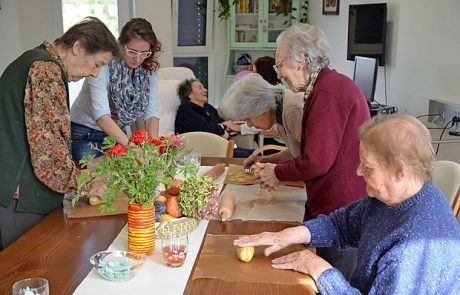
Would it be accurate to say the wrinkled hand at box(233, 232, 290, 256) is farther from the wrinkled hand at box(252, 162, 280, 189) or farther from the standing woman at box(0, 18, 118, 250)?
the standing woman at box(0, 18, 118, 250)

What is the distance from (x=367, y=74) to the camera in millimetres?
4523

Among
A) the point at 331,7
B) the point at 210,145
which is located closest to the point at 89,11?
the point at 331,7

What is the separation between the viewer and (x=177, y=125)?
4.12 metres

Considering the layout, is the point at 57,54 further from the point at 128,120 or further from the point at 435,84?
the point at 435,84

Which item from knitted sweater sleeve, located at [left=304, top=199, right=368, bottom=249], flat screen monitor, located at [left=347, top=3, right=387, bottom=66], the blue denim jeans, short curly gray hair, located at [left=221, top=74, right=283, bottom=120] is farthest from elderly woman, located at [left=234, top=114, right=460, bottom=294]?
flat screen monitor, located at [left=347, top=3, right=387, bottom=66]

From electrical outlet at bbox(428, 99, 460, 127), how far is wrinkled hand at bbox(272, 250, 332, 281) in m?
2.31

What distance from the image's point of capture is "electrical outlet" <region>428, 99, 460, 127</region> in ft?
11.2

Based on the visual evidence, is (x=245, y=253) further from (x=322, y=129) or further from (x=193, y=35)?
(x=193, y=35)

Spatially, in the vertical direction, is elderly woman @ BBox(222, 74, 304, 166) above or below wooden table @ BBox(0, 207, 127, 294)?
above

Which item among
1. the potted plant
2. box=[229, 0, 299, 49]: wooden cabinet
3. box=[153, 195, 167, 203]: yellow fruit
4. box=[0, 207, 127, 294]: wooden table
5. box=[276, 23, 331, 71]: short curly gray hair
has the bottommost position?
box=[0, 207, 127, 294]: wooden table

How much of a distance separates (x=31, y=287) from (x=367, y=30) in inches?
162

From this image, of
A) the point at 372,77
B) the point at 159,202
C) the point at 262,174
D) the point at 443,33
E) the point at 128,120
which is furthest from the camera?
the point at 372,77

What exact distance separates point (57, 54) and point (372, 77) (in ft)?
10.3

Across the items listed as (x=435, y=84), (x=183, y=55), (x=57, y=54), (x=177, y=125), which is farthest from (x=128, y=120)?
(x=183, y=55)
